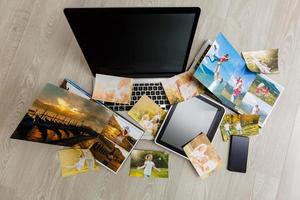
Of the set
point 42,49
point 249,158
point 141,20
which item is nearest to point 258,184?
point 249,158

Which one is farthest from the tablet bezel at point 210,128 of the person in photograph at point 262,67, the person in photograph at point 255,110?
the person in photograph at point 262,67

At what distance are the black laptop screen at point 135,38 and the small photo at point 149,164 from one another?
0.94 ft

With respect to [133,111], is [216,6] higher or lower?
higher

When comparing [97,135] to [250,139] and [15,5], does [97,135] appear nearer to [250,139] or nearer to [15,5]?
[250,139]

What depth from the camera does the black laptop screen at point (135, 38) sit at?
0.71 meters

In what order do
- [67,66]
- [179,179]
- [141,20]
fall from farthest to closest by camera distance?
[67,66] → [179,179] → [141,20]

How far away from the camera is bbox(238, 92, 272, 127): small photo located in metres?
1.02

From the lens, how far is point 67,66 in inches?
42.3

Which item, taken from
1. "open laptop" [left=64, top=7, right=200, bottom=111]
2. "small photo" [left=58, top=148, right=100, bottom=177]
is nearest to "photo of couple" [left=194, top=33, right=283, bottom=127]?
"open laptop" [left=64, top=7, right=200, bottom=111]

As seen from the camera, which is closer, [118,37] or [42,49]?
[118,37]

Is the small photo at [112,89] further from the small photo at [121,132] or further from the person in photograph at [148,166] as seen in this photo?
the person in photograph at [148,166]

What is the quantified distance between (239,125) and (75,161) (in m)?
0.60

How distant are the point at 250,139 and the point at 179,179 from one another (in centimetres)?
29

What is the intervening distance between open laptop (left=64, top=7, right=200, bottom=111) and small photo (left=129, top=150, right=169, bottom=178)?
0.17m
